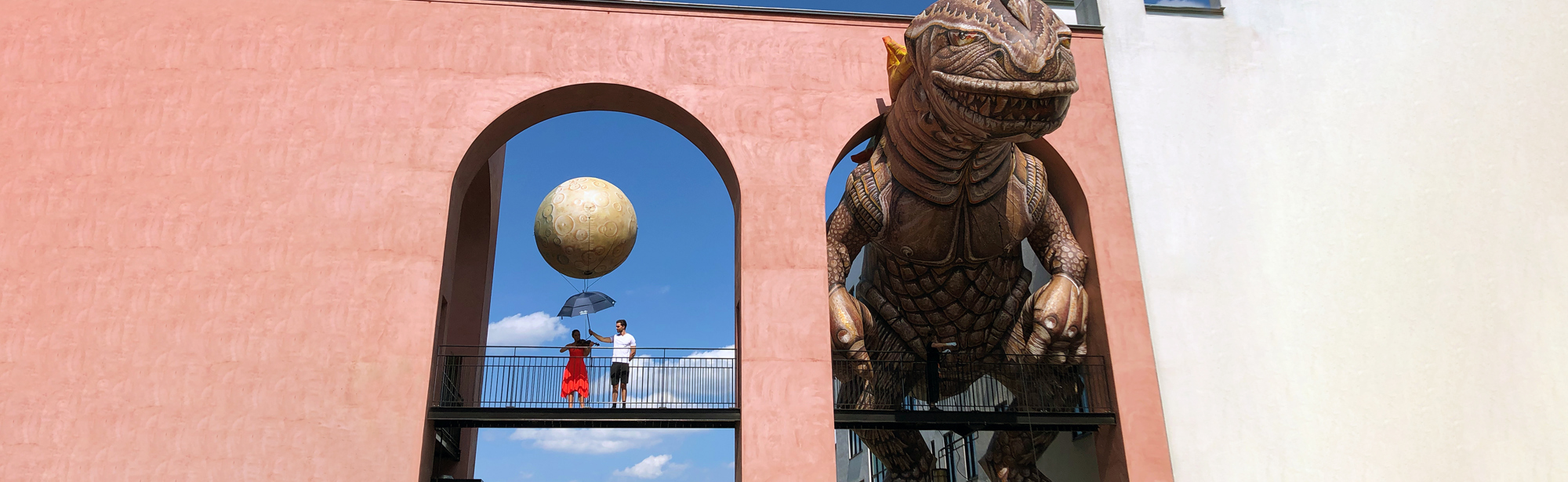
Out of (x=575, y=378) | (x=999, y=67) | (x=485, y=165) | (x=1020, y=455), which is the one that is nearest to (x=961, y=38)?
(x=999, y=67)

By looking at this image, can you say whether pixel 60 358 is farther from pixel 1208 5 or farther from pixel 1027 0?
pixel 1208 5

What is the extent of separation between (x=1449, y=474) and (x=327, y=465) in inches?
389

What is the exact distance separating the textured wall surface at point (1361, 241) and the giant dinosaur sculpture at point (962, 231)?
55.9 inches

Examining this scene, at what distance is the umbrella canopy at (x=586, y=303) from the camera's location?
10.4m

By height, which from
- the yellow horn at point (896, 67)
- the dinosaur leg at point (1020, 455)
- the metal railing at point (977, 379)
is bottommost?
the dinosaur leg at point (1020, 455)

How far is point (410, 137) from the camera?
960cm

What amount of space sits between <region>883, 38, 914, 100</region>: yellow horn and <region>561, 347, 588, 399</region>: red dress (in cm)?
381

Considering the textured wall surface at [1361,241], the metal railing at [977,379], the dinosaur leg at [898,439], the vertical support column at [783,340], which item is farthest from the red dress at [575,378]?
the textured wall surface at [1361,241]

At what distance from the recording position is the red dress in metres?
9.39

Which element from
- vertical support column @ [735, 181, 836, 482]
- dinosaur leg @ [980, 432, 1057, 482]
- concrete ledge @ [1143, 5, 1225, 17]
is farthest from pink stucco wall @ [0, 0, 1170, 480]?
concrete ledge @ [1143, 5, 1225, 17]

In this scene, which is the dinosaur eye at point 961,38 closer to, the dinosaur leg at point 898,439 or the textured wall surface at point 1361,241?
the dinosaur leg at point 898,439

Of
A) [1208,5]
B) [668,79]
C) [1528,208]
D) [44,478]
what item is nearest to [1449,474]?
[1528,208]

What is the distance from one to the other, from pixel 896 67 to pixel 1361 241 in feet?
16.7

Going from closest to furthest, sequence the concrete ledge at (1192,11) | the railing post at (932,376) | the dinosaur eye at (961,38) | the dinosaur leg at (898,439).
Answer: the dinosaur eye at (961,38) → the railing post at (932,376) → the dinosaur leg at (898,439) → the concrete ledge at (1192,11)
